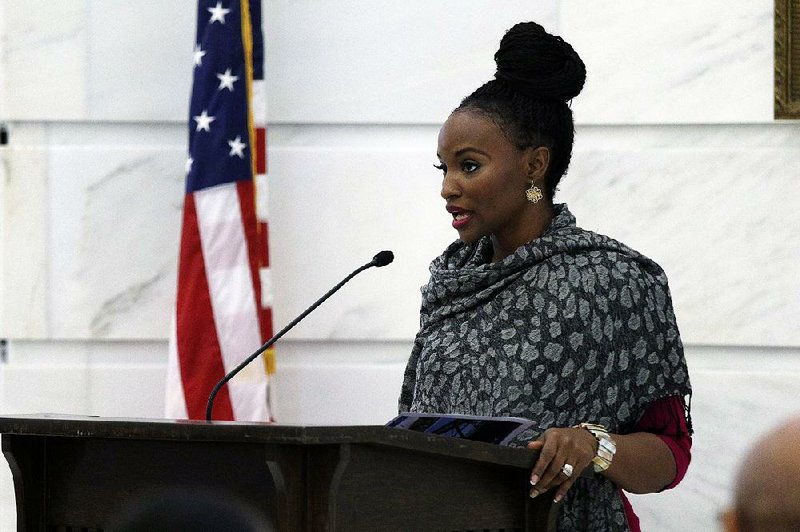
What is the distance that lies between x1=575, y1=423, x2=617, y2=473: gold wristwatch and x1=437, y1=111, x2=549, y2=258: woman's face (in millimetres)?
497

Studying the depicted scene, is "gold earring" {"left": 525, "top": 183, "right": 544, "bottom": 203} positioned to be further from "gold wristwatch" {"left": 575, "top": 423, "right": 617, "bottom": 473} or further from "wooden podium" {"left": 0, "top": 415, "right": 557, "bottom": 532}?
"wooden podium" {"left": 0, "top": 415, "right": 557, "bottom": 532}

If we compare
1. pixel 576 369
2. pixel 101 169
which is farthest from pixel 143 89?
pixel 576 369


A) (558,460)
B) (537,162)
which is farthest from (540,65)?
(558,460)

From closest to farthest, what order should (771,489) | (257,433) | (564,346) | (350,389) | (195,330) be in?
(771,489), (257,433), (564,346), (195,330), (350,389)

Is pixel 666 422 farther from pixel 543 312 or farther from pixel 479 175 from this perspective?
pixel 479 175

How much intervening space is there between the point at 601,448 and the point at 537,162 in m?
0.66

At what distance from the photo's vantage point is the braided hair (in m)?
2.50

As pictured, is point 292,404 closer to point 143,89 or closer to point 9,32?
point 143,89

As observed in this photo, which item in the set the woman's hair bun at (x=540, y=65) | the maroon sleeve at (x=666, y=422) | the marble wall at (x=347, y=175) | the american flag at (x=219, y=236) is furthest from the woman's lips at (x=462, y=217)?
the marble wall at (x=347, y=175)

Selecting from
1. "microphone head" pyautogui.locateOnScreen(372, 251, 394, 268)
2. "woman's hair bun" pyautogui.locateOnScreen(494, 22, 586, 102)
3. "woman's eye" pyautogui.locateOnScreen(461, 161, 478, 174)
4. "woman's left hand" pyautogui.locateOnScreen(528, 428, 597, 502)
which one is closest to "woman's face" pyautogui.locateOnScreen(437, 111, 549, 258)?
"woman's eye" pyautogui.locateOnScreen(461, 161, 478, 174)

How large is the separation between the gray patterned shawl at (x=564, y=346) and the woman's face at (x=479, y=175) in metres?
0.09

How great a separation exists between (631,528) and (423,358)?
51cm

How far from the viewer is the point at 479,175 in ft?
8.03

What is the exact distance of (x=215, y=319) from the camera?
3.78 m
